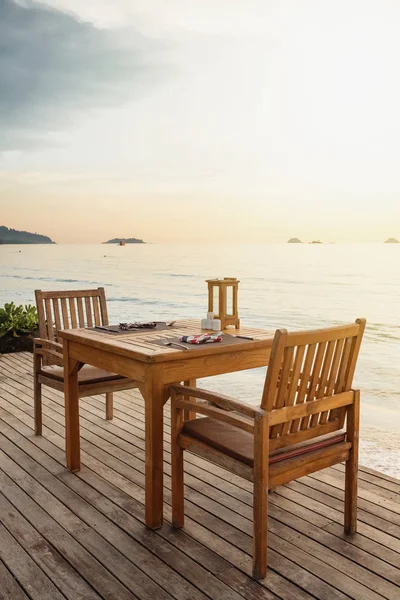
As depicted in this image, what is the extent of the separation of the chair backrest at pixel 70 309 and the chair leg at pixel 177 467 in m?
1.63

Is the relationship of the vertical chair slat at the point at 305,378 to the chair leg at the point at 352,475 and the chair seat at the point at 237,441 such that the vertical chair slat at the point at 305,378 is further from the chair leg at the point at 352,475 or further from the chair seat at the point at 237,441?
the chair leg at the point at 352,475

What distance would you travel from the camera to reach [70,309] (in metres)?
4.06

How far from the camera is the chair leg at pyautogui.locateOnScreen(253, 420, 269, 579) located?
2.09m

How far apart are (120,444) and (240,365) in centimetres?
124

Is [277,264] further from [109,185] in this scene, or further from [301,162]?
[109,185]

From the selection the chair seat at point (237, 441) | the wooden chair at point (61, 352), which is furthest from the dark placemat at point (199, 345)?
the wooden chair at point (61, 352)

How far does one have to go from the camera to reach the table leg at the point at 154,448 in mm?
2477

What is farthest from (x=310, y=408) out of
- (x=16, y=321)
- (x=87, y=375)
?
(x=16, y=321)

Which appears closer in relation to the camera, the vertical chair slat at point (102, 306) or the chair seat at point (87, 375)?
the chair seat at point (87, 375)

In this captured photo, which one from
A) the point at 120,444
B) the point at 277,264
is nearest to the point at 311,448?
the point at 120,444

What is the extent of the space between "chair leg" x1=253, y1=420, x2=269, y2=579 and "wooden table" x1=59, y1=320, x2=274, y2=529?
57 cm

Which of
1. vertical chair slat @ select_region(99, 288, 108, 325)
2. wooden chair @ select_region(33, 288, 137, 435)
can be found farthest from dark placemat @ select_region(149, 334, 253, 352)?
vertical chair slat @ select_region(99, 288, 108, 325)

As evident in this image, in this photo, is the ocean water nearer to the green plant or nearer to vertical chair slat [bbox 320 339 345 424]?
vertical chair slat [bbox 320 339 345 424]

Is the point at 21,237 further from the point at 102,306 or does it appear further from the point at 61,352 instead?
the point at 61,352
